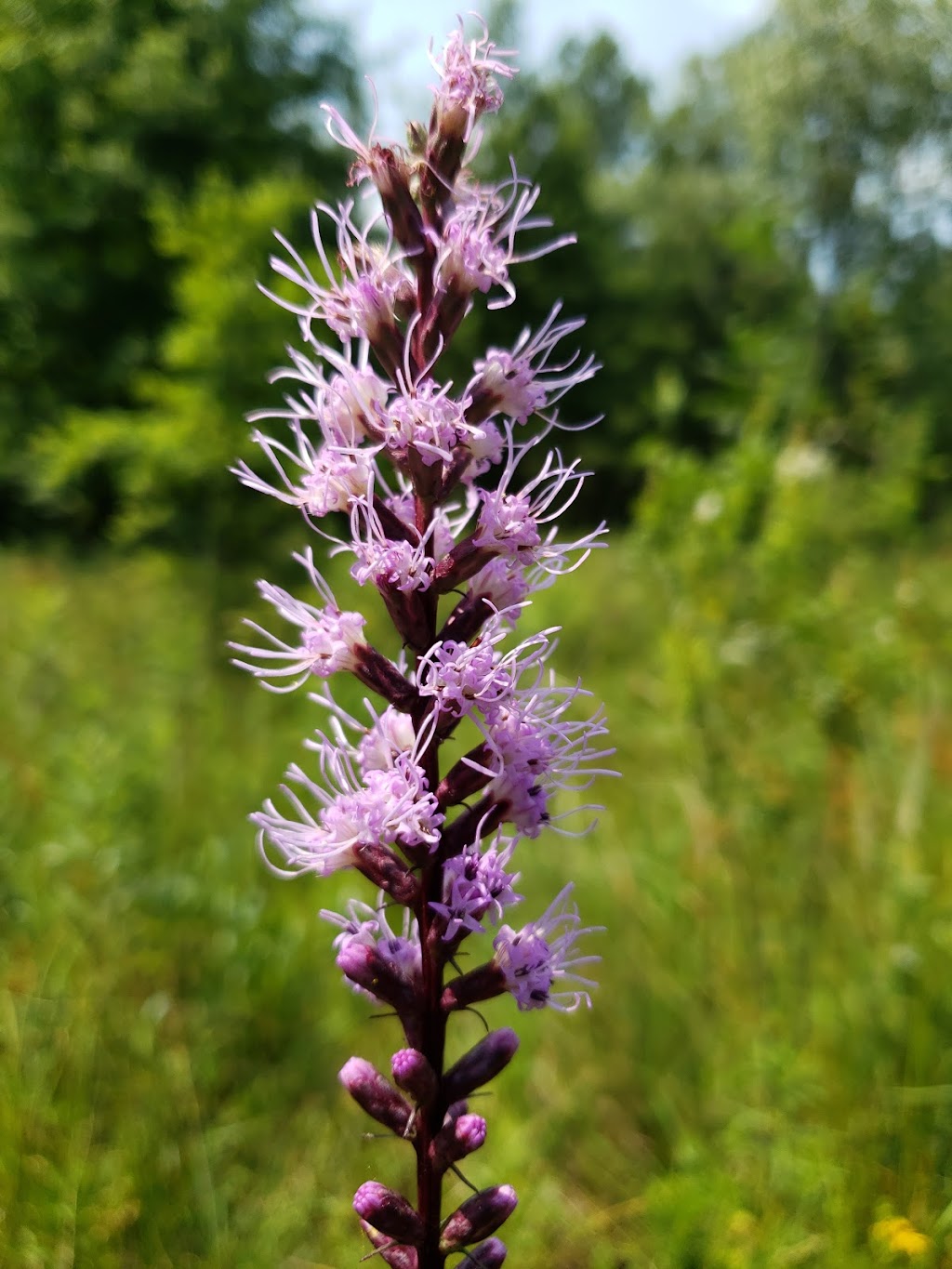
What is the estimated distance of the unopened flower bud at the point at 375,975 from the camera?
1.20 m

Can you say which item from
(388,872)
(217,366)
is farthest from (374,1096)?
(217,366)

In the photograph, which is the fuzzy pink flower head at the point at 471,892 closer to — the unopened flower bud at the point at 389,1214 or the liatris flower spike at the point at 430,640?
the liatris flower spike at the point at 430,640

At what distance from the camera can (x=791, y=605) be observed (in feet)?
11.6

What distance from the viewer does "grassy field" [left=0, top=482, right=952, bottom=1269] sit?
233cm

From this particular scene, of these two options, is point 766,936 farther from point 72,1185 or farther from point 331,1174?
point 72,1185

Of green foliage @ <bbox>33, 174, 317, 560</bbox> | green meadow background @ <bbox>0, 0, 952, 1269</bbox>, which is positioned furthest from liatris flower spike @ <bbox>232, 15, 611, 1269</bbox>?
green foliage @ <bbox>33, 174, 317, 560</bbox>

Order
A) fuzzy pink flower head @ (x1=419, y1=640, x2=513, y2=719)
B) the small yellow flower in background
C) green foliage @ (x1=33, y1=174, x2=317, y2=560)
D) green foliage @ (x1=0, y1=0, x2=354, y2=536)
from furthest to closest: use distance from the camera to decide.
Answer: green foliage @ (x1=0, y1=0, x2=354, y2=536)
green foliage @ (x1=33, y1=174, x2=317, y2=560)
the small yellow flower in background
fuzzy pink flower head @ (x1=419, y1=640, x2=513, y2=719)

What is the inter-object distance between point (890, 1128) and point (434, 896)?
6.58ft

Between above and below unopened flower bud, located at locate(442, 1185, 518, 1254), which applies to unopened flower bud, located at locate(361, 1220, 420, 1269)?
below

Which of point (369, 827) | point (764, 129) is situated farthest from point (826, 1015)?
point (764, 129)

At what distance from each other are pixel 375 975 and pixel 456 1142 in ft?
0.79

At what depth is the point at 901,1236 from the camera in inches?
82.4

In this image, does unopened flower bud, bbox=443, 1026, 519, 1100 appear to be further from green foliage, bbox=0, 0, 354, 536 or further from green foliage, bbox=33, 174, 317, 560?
green foliage, bbox=0, 0, 354, 536

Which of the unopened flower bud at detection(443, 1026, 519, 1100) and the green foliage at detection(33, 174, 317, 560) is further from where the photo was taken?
the green foliage at detection(33, 174, 317, 560)
